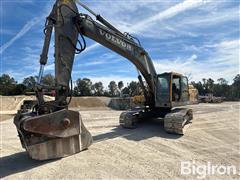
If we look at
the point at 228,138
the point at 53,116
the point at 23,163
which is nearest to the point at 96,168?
the point at 53,116

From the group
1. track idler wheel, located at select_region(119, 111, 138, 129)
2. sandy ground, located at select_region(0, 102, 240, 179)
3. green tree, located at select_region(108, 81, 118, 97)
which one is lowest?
sandy ground, located at select_region(0, 102, 240, 179)

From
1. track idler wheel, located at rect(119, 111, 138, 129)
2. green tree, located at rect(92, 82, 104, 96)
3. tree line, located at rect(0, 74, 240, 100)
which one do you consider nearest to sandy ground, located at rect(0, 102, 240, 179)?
track idler wheel, located at rect(119, 111, 138, 129)

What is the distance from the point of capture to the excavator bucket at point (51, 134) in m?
4.52

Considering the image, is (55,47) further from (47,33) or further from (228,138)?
(228,138)

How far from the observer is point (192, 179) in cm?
416

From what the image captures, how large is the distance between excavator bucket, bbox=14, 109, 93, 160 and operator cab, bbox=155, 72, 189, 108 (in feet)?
13.7

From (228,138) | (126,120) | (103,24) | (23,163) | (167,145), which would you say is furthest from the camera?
(126,120)

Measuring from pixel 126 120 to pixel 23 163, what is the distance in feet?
15.2

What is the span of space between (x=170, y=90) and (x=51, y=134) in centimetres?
514

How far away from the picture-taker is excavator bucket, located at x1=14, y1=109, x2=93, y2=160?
14.8 ft

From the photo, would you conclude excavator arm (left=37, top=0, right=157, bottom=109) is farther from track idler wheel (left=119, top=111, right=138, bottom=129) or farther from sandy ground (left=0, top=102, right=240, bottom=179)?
track idler wheel (left=119, top=111, right=138, bottom=129)

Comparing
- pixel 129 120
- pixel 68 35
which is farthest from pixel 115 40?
pixel 129 120

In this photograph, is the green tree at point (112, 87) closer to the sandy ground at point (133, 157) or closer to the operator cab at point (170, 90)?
the operator cab at point (170, 90)

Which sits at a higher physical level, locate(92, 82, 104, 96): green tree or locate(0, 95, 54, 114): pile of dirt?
locate(92, 82, 104, 96): green tree
